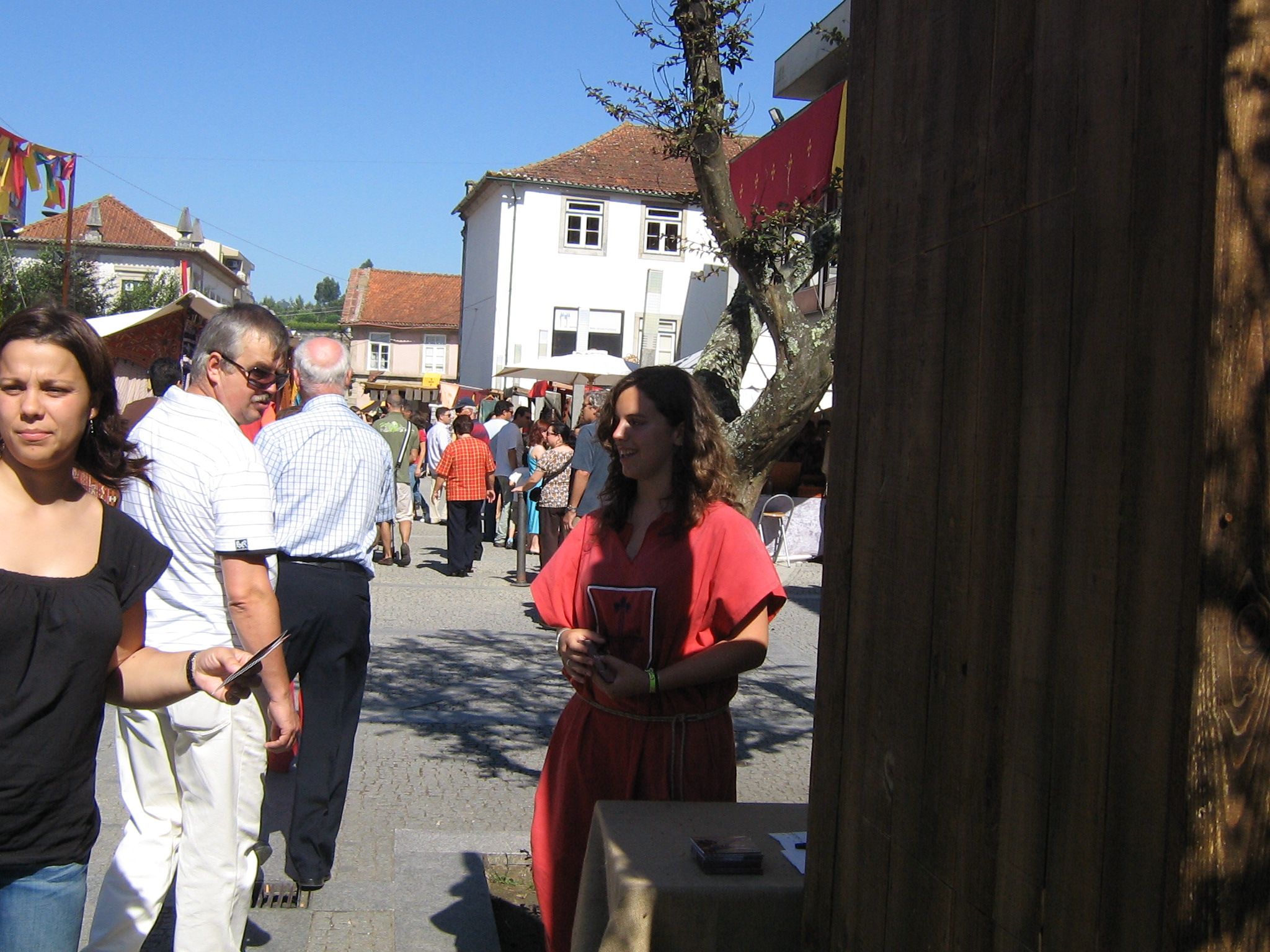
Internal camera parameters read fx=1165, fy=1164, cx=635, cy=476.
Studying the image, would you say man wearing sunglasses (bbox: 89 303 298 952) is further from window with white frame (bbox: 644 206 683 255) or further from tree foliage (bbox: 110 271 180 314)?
tree foliage (bbox: 110 271 180 314)

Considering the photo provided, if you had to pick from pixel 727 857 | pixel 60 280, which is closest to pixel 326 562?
pixel 727 857

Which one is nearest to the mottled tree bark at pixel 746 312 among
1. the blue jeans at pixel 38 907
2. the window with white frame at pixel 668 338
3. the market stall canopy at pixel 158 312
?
the blue jeans at pixel 38 907

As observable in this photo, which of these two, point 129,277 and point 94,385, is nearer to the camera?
point 94,385

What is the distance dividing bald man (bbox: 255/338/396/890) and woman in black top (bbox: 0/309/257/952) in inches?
65.0

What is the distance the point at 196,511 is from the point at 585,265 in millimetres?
31023

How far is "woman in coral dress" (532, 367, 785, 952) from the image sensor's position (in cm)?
295

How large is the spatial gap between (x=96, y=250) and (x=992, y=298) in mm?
64283

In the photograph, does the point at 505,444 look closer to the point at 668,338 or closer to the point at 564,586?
the point at 564,586

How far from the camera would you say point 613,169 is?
34500 mm

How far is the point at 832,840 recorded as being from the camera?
221 cm

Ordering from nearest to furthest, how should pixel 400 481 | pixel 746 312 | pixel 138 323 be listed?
pixel 746 312
pixel 138 323
pixel 400 481

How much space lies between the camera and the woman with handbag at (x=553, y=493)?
1164cm

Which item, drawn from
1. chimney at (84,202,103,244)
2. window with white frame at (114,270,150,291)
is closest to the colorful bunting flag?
chimney at (84,202,103,244)

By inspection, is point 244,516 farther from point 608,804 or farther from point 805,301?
point 805,301
